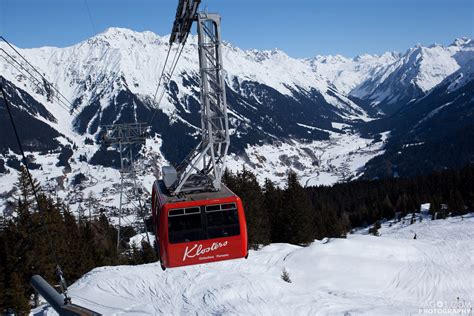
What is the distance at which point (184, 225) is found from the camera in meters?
17.8

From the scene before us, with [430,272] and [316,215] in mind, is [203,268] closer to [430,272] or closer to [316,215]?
[430,272]

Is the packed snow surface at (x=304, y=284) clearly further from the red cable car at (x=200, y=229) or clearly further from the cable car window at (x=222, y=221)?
the cable car window at (x=222, y=221)

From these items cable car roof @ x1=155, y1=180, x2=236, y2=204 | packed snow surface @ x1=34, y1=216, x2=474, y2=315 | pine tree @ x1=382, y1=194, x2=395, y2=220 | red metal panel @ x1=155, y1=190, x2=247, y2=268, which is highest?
cable car roof @ x1=155, y1=180, x2=236, y2=204

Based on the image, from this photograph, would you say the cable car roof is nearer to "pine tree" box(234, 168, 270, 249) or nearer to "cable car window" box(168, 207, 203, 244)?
"cable car window" box(168, 207, 203, 244)

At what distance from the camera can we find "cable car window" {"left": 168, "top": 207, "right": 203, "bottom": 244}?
693 inches

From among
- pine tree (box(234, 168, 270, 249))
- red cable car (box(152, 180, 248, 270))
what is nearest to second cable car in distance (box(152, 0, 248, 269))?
red cable car (box(152, 180, 248, 270))

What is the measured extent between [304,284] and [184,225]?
20.7 m

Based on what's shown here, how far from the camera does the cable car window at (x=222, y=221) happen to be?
1795 cm

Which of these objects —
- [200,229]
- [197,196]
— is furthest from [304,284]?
[197,196]

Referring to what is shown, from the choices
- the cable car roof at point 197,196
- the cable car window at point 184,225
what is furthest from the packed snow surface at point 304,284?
the cable car roof at point 197,196

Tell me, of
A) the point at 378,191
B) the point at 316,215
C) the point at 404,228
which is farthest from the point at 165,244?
the point at 378,191

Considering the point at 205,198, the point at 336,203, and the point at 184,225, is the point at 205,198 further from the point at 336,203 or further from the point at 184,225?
the point at 336,203

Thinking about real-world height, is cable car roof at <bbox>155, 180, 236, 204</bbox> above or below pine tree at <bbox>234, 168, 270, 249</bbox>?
above

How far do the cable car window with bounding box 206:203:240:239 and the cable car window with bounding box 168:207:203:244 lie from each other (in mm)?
449
